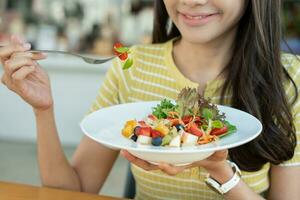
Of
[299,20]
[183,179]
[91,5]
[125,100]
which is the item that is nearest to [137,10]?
[91,5]

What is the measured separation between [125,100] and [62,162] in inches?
9.7

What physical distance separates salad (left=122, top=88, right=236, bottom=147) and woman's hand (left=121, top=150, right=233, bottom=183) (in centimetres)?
3

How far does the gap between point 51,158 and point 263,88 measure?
1.78 feet

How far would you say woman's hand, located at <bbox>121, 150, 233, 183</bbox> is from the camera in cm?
83

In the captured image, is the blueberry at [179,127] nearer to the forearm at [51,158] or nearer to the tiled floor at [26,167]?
the forearm at [51,158]

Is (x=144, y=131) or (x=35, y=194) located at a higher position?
(x=144, y=131)

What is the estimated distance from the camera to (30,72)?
104cm

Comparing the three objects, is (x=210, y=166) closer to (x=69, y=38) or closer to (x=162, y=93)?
(x=162, y=93)

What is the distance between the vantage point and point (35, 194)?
42.2 inches

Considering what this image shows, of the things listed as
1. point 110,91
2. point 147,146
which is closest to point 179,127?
point 147,146

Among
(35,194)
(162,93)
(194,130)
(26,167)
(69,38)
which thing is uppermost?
(194,130)

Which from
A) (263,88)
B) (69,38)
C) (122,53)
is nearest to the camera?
(122,53)

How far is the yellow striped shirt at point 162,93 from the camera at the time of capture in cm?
119

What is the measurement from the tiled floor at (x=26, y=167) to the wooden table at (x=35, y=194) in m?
1.63
